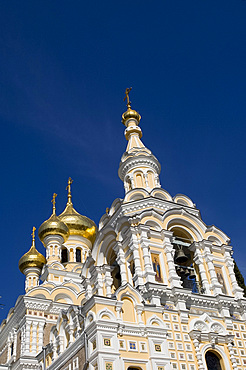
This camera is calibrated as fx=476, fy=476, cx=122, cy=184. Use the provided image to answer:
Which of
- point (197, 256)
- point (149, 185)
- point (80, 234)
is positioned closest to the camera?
point (197, 256)

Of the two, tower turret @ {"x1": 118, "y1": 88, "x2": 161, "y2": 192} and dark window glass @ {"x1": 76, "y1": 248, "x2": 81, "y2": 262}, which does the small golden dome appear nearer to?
tower turret @ {"x1": 118, "y1": 88, "x2": 161, "y2": 192}

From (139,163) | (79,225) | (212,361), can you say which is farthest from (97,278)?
(79,225)

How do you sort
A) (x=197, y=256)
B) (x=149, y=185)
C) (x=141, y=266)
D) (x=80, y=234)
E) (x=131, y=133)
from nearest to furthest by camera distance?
(x=141, y=266)
(x=197, y=256)
(x=149, y=185)
(x=131, y=133)
(x=80, y=234)

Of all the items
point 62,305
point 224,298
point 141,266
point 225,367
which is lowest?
point 225,367

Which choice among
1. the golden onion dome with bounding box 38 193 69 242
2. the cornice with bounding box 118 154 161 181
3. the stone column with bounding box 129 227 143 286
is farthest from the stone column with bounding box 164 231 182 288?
the golden onion dome with bounding box 38 193 69 242

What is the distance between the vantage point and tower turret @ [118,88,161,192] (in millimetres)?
16453

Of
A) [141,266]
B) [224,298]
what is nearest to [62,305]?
[141,266]

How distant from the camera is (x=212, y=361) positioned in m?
11.7

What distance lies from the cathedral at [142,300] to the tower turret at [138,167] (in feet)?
0.13

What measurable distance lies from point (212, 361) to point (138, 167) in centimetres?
724

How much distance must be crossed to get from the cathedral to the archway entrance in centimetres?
3

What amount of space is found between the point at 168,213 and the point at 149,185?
2498mm

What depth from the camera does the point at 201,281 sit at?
13.4m

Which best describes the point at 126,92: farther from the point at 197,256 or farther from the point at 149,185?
the point at 197,256
